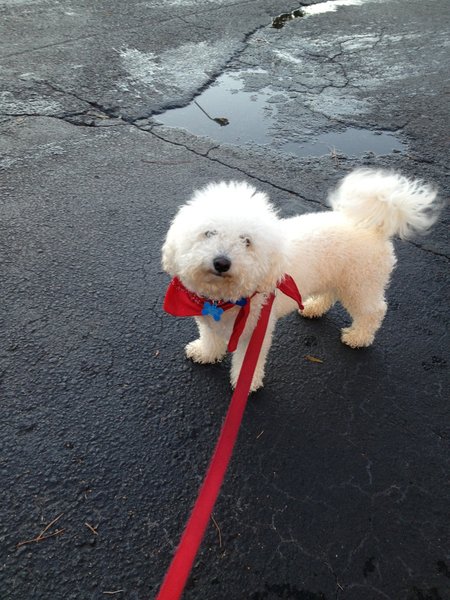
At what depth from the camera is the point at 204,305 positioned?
7.83 feet

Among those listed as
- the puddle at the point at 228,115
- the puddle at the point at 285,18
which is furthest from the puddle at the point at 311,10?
the puddle at the point at 228,115

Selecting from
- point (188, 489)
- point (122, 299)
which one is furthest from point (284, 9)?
point (188, 489)

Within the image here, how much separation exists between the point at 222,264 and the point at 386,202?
127 cm

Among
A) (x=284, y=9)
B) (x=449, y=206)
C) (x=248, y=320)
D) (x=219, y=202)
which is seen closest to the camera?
(x=219, y=202)

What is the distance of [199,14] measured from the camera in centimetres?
857

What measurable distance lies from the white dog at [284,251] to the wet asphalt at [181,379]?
1.15ft

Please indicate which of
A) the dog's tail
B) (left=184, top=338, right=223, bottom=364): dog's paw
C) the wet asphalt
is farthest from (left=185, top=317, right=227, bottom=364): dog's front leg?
the dog's tail

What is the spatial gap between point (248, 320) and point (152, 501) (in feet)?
3.76

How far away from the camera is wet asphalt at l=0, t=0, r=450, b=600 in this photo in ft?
7.04

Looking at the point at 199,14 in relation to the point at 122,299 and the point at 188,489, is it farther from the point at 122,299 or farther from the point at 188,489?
the point at 188,489

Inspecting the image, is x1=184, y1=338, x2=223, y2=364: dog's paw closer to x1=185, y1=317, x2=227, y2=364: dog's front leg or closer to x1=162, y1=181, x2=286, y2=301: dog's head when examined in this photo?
x1=185, y1=317, x2=227, y2=364: dog's front leg

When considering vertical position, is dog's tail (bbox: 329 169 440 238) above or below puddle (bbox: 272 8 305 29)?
below

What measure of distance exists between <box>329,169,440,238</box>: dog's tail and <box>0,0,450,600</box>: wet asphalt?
3.06 ft

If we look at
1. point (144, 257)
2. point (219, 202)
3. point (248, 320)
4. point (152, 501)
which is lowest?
point (152, 501)
